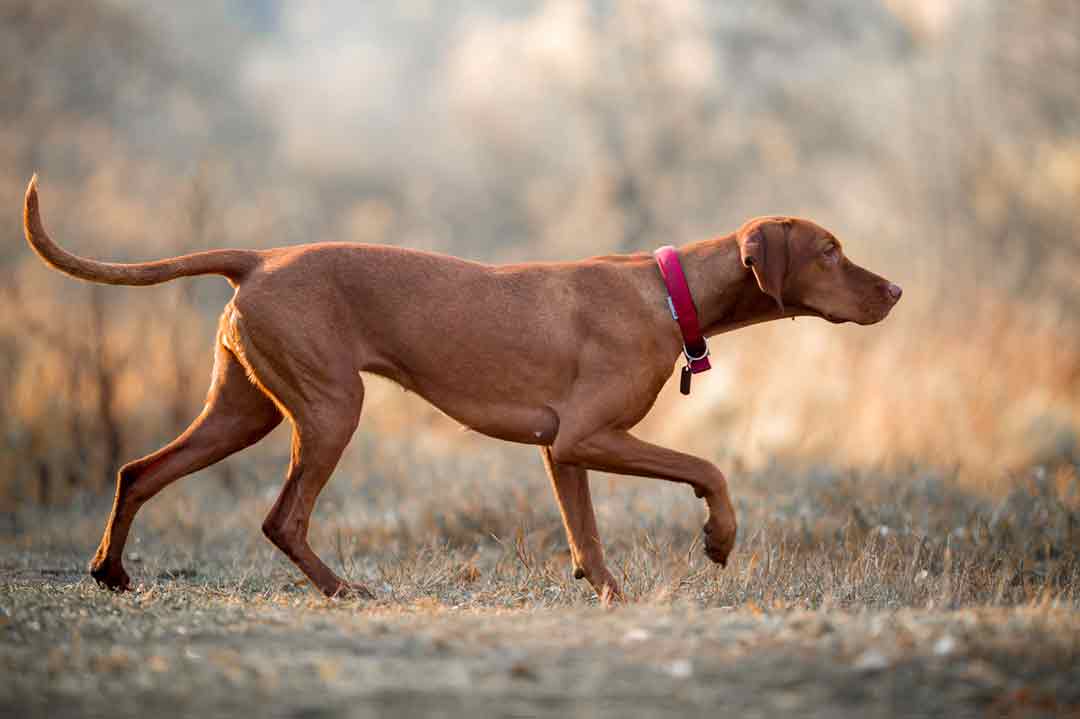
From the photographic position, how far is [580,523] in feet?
18.9

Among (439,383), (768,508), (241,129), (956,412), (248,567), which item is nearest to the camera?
(439,383)

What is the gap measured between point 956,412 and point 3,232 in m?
8.56

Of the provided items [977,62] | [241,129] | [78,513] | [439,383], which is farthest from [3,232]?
[241,129]

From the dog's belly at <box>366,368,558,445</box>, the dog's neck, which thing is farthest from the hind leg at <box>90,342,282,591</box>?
the dog's neck

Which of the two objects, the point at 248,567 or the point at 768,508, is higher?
the point at 768,508

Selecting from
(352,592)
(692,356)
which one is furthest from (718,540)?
(352,592)

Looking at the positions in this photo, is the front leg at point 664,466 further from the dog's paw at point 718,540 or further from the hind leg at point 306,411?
the hind leg at point 306,411

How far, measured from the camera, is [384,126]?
3269 cm

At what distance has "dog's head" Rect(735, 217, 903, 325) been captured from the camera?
5578 mm

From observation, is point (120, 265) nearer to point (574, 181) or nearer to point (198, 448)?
point (198, 448)

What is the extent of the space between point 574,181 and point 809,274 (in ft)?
64.4

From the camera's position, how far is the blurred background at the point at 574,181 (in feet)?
30.9

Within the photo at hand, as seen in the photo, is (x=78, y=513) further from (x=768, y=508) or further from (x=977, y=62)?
(x=977, y=62)

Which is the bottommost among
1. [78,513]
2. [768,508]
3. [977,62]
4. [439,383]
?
[78,513]
